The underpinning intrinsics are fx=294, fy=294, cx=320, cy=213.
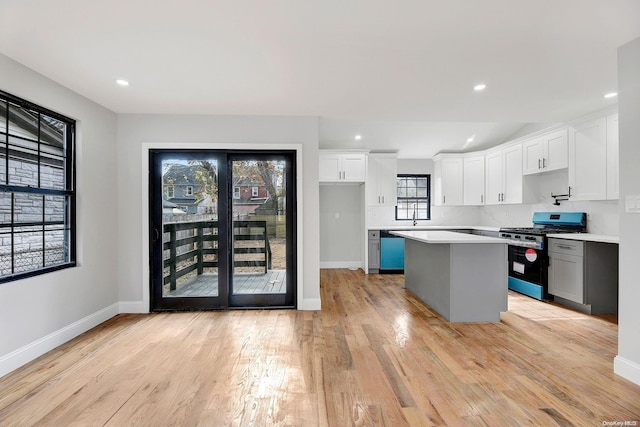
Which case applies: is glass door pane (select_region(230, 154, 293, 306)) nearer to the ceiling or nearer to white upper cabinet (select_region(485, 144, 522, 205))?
the ceiling

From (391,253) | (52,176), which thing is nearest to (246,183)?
(52,176)

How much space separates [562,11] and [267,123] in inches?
110

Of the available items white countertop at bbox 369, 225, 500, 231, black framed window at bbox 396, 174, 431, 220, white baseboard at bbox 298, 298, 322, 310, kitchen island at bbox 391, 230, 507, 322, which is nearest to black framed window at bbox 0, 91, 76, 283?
white baseboard at bbox 298, 298, 322, 310

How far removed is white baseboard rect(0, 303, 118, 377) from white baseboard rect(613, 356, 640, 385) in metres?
4.57

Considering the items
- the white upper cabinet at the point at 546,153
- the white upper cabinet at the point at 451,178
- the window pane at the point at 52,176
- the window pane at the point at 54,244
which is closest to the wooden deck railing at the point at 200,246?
the window pane at the point at 54,244

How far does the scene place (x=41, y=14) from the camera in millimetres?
1774

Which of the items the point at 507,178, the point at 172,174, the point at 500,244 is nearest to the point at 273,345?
the point at 172,174

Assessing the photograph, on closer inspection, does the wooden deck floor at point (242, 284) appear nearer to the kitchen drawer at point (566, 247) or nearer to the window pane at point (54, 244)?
the window pane at point (54, 244)

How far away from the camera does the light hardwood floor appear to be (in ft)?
5.75

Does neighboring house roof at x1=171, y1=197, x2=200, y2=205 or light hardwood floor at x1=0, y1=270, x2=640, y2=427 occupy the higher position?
neighboring house roof at x1=171, y1=197, x2=200, y2=205

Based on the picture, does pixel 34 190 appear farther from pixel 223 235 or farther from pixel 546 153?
pixel 546 153

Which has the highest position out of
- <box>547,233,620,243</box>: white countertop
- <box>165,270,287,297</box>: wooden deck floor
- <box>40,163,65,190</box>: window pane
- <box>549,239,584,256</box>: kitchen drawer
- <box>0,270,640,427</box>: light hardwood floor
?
<box>40,163,65,190</box>: window pane

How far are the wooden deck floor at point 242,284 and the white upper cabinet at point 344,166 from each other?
2561mm

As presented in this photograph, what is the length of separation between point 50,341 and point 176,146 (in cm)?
225
